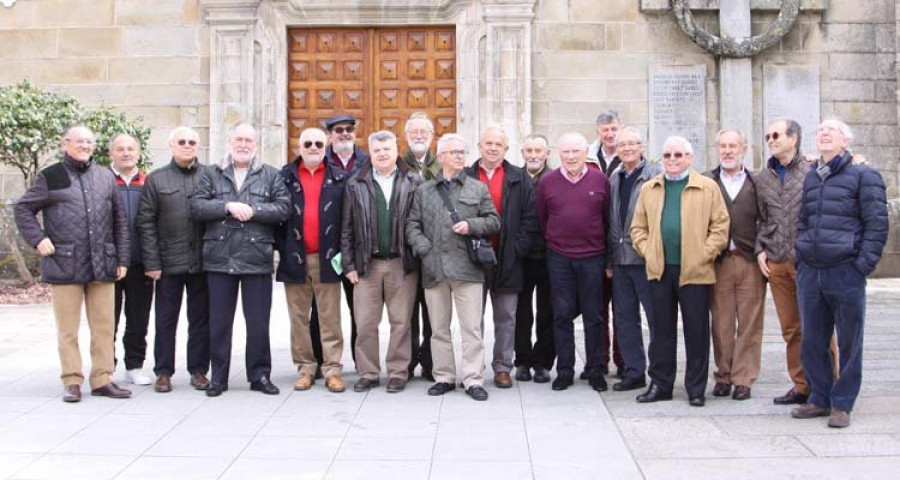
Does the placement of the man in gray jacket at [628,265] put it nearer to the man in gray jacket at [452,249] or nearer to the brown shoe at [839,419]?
the man in gray jacket at [452,249]

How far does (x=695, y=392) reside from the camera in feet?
20.7

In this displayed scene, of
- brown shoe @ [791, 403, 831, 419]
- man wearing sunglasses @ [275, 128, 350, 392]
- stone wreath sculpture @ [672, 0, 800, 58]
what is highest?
stone wreath sculpture @ [672, 0, 800, 58]

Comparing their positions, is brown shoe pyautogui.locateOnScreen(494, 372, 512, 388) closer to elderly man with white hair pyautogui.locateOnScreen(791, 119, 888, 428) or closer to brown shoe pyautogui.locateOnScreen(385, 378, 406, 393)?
brown shoe pyautogui.locateOnScreen(385, 378, 406, 393)

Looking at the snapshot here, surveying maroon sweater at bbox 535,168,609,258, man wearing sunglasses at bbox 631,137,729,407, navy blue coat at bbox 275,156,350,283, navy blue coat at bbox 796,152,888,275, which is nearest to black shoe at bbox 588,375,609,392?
man wearing sunglasses at bbox 631,137,729,407

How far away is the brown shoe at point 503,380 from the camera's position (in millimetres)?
6938

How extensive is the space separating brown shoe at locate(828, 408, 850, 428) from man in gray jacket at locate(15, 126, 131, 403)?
173 inches

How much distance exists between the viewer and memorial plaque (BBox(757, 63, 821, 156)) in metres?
13.3

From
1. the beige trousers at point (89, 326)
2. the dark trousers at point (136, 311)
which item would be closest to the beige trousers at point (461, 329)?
the dark trousers at point (136, 311)

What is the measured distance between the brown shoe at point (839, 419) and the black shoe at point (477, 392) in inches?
83.4

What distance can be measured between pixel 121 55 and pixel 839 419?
10887 mm

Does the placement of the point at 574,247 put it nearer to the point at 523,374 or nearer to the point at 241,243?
the point at 523,374

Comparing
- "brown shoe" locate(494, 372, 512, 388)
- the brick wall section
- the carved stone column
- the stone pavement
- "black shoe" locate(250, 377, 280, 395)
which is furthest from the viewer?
the brick wall section

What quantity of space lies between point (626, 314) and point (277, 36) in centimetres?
829

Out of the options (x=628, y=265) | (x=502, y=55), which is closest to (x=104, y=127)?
(x=502, y=55)
